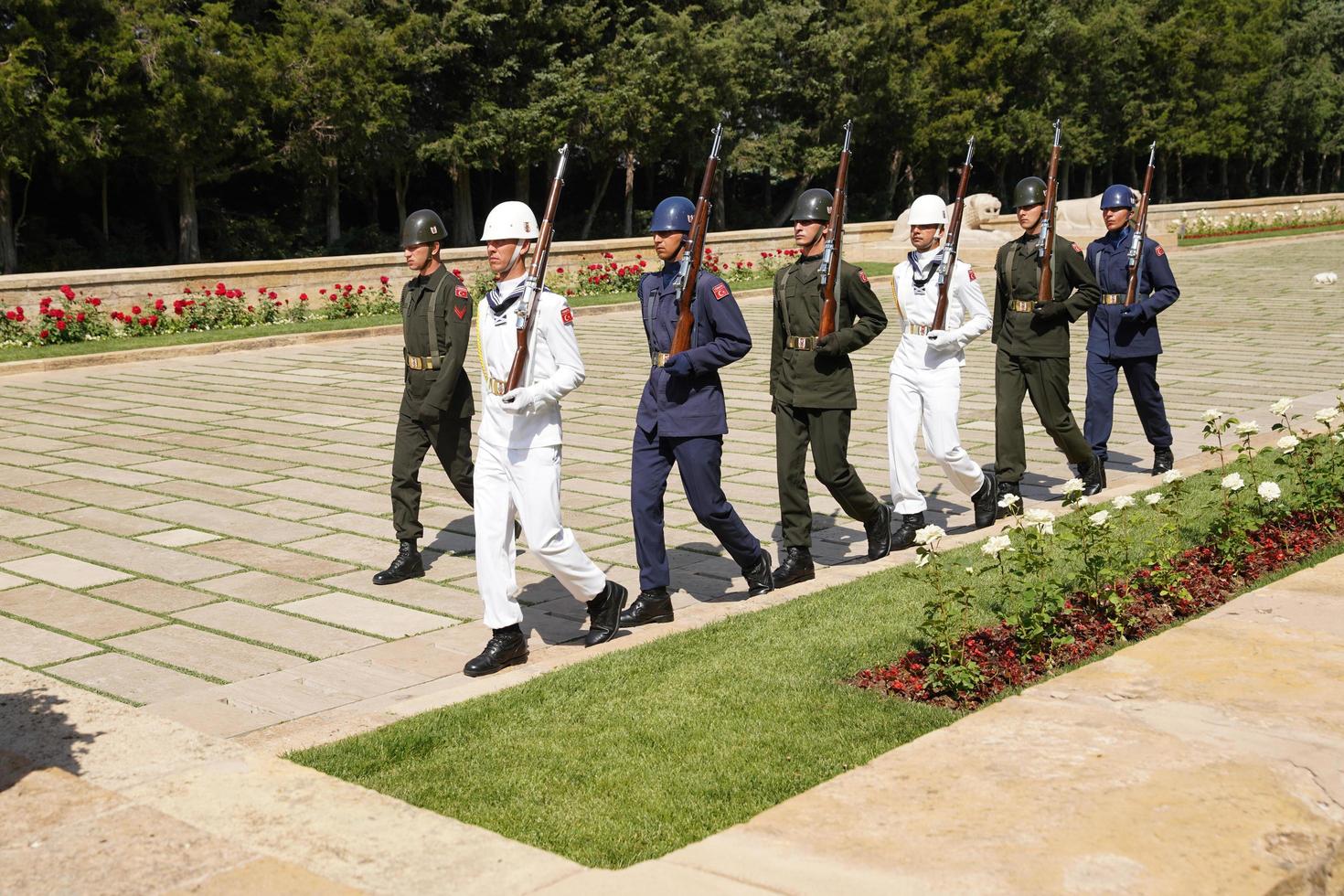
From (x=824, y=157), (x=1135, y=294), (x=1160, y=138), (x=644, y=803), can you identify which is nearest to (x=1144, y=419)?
(x=1135, y=294)

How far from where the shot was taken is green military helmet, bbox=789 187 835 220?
22.8 feet

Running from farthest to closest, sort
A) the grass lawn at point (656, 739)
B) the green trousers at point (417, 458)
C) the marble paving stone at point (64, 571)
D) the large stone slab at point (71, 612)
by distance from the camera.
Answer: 1. the green trousers at point (417, 458)
2. the marble paving stone at point (64, 571)
3. the large stone slab at point (71, 612)
4. the grass lawn at point (656, 739)

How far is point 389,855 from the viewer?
148 inches

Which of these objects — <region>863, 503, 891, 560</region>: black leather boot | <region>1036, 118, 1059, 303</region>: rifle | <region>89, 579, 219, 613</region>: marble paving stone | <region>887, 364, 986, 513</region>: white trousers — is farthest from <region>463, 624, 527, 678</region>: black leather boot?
<region>1036, 118, 1059, 303</region>: rifle

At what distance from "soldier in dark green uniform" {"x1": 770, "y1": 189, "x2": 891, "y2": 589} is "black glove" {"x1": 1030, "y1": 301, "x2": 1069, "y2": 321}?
1825mm

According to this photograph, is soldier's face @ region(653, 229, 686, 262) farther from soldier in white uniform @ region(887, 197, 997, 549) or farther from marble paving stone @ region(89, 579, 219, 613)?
marble paving stone @ region(89, 579, 219, 613)

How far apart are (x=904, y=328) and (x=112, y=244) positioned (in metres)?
30.2

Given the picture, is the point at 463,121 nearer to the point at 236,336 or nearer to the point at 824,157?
the point at 824,157

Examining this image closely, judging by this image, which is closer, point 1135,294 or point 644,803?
point 644,803

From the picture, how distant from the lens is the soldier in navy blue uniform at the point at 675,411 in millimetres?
6316

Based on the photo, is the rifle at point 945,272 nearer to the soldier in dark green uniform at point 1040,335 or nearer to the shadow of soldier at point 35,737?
the soldier in dark green uniform at point 1040,335

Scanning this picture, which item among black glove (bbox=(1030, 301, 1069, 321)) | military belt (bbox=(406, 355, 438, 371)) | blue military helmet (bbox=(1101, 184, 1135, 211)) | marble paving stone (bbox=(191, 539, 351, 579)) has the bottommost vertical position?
marble paving stone (bbox=(191, 539, 351, 579))

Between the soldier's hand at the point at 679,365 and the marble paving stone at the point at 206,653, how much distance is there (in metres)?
1.98

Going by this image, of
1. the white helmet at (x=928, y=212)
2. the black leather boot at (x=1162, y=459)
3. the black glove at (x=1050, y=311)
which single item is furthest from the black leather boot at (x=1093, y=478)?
the white helmet at (x=928, y=212)
